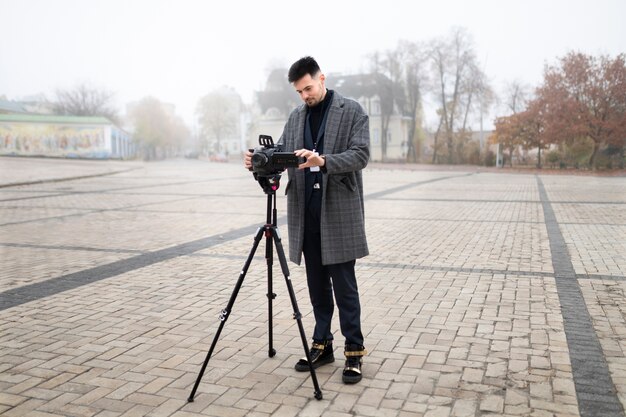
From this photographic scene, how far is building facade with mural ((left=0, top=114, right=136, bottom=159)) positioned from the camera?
47.8 m

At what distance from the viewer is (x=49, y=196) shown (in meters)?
17.3

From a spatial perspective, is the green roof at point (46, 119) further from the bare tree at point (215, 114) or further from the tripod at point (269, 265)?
the tripod at point (269, 265)

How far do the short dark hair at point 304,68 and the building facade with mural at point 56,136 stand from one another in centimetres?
5021

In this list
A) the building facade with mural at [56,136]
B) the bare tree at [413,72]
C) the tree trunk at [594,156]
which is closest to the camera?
the tree trunk at [594,156]

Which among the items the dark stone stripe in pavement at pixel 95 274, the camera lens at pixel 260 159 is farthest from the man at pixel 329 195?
the dark stone stripe in pavement at pixel 95 274

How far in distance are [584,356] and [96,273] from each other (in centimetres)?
517

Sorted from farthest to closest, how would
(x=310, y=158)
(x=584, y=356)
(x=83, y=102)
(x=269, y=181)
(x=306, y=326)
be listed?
(x=83, y=102)
(x=306, y=326)
(x=584, y=356)
(x=269, y=181)
(x=310, y=158)

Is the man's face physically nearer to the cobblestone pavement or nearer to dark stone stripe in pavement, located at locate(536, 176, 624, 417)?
the cobblestone pavement

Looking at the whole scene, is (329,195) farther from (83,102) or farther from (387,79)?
(83,102)

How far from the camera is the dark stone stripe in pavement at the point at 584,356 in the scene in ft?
10.0

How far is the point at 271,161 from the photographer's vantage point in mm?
3084

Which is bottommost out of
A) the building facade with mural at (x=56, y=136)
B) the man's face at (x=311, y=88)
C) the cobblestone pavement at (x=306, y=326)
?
the cobblestone pavement at (x=306, y=326)

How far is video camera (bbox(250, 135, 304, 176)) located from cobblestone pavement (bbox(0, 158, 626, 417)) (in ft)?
4.32

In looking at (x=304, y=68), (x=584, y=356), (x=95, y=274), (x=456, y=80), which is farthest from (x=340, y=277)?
(x=456, y=80)
